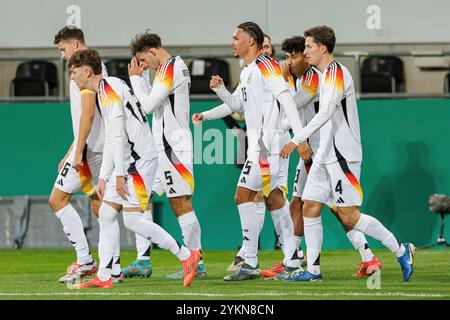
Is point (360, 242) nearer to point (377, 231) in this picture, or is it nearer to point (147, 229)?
point (377, 231)

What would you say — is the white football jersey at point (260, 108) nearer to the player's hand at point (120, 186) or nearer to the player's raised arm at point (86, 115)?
the player's raised arm at point (86, 115)

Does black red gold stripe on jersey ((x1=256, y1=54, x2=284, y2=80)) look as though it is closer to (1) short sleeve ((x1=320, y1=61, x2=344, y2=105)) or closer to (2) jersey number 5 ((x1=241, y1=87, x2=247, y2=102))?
(2) jersey number 5 ((x1=241, y1=87, x2=247, y2=102))

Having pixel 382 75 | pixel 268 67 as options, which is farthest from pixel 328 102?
pixel 382 75

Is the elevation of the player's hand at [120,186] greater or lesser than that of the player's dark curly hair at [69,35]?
lesser

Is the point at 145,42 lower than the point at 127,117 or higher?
higher

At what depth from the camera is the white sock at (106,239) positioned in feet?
33.7

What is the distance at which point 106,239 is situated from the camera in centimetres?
1028

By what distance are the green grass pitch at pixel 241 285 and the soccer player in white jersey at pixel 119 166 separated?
0.35 meters

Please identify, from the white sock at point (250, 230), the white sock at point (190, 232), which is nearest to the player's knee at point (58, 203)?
the white sock at point (190, 232)

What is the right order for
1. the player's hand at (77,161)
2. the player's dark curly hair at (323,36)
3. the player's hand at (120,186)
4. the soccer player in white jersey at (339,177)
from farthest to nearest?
1. the player's hand at (77,161)
2. the player's dark curly hair at (323,36)
3. the soccer player in white jersey at (339,177)
4. the player's hand at (120,186)

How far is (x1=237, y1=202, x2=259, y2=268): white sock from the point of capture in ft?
37.2

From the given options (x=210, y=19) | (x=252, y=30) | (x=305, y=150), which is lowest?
(x=305, y=150)

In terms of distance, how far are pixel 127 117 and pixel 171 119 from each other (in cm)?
133
